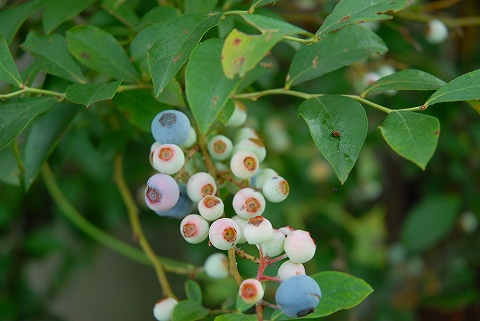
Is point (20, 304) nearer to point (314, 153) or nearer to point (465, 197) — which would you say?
point (314, 153)

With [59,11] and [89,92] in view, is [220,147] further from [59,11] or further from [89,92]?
[59,11]

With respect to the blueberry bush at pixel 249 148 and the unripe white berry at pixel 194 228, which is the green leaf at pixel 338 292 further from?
the unripe white berry at pixel 194 228

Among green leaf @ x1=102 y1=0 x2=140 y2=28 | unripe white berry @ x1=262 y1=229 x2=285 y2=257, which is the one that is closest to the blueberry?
unripe white berry @ x1=262 y1=229 x2=285 y2=257

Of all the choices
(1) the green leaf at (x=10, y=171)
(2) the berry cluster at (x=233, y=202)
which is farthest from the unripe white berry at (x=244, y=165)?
(1) the green leaf at (x=10, y=171)

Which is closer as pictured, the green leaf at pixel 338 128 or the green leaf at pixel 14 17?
the green leaf at pixel 338 128

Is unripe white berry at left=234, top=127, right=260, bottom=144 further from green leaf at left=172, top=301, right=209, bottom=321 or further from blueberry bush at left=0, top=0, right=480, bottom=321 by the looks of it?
green leaf at left=172, top=301, right=209, bottom=321

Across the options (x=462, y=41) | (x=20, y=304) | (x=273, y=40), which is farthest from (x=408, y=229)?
(x=273, y=40)

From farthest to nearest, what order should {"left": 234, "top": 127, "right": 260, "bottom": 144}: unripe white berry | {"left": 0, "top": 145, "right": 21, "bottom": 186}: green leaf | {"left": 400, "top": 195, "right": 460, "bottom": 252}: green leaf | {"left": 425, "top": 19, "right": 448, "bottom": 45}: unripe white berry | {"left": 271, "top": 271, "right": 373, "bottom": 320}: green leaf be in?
{"left": 400, "top": 195, "right": 460, "bottom": 252}: green leaf → {"left": 425, "top": 19, "right": 448, "bottom": 45}: unripe white berry → {"left": 0, "top": 145, "right": 21, "bottom": 186}: green leaf → {"left": 234, "top": 127, "right": 260, "bottom": 144}: unripe white berry → {"left": 271, "top": 271, "right": 373, "bottom": 320}: green leaf
